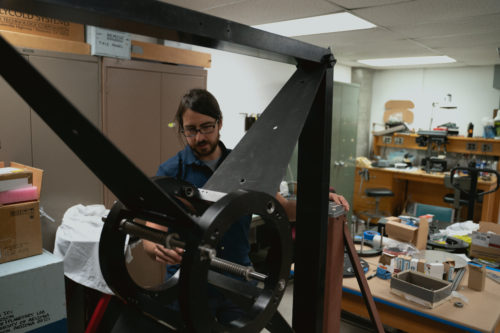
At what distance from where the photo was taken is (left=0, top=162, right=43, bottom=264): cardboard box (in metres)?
2.00

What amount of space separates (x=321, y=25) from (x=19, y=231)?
295 centimetres

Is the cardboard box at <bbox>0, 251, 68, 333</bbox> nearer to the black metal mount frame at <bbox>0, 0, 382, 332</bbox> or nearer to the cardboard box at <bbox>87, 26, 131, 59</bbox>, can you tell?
the cardboard box at <bbox>87, 26, 131, 59</bbox>

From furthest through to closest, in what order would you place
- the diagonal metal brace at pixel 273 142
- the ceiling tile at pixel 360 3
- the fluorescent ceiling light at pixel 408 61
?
→ 1. the fluorescent ceiling light at pixel 408 61
2. the ceiling tile at pixel 360 3
3. the diagonal metal brace at pixel 273 142

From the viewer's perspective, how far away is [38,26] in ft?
8.49

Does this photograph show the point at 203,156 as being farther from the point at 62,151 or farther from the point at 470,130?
the point at 470,130

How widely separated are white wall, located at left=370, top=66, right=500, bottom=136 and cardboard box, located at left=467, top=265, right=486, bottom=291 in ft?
16.1

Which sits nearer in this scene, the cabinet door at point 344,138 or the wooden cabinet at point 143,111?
the wooden cabinet at point 143,111

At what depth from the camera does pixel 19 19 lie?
2.52m

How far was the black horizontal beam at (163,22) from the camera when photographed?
17.7 inches

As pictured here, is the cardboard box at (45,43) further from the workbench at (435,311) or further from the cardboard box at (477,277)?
the cardboard box at (477,277)

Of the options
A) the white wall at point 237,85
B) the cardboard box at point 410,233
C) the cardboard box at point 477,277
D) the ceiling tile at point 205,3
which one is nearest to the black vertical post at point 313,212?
the cardboard box at point 477,277

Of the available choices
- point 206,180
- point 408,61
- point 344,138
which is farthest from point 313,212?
point 408,61

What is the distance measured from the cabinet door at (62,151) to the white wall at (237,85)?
1665 mm

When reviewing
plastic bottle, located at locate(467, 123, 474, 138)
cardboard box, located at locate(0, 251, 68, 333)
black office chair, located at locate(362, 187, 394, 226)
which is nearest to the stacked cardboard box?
cardboard box, located at locate(0, 251, 68, 333)
